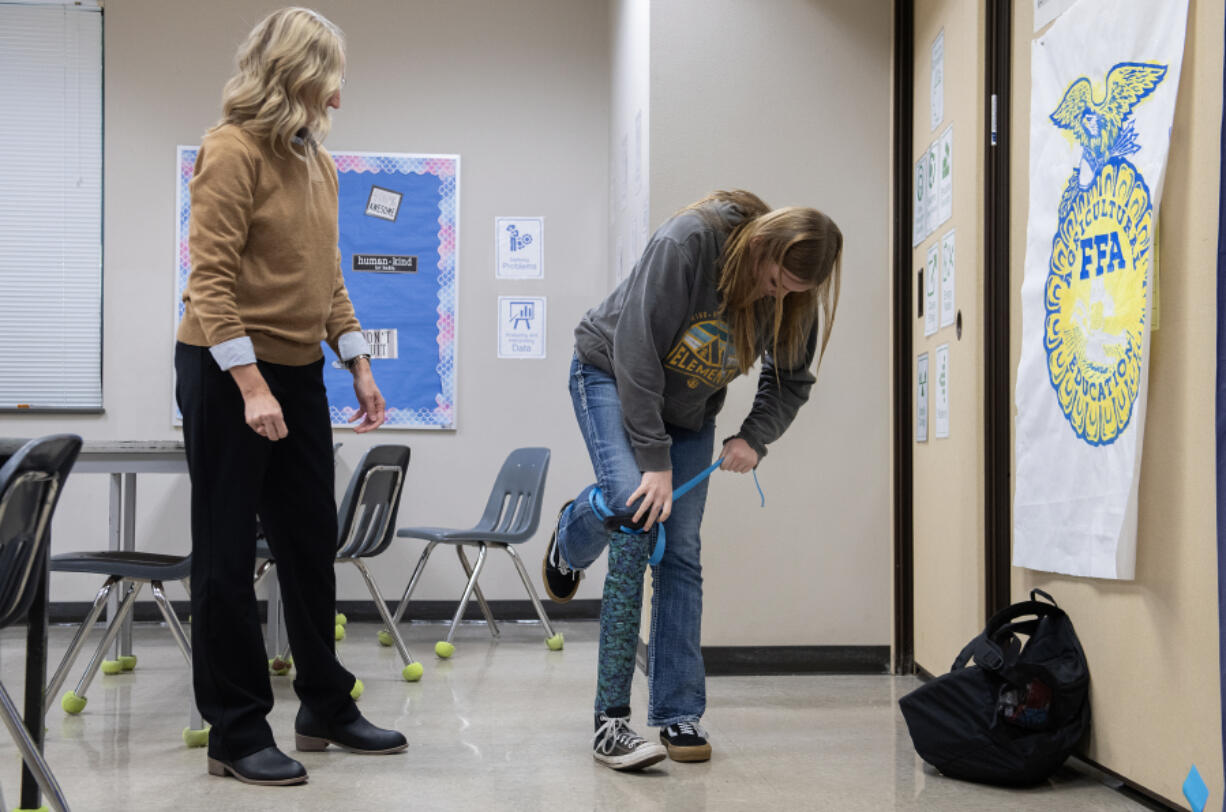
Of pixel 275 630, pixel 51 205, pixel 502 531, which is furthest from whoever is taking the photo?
pixel 51 205

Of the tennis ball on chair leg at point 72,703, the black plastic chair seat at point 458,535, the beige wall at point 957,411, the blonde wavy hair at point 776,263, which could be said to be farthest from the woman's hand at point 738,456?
the black plastic chair seat at point 458,535

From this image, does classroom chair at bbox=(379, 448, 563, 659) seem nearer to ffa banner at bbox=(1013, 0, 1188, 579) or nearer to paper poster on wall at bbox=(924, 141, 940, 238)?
paper poster on wall at bbox=(924, 141, 940, 238)

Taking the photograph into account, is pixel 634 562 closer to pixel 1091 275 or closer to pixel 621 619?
pixel 621 619

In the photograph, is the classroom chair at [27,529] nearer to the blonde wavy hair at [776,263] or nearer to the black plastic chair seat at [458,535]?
the blonde wavy hair at [776,263]

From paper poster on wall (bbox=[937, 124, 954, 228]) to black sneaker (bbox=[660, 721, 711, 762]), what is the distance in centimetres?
169

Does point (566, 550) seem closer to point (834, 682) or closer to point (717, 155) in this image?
point (834, 682)

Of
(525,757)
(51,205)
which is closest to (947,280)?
(525,757)

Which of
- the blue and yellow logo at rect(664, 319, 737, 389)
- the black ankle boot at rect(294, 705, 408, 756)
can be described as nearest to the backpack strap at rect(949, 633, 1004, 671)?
the blue and yellow logo at rect(664, 319, 737, 389)

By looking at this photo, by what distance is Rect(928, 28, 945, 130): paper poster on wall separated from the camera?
3.42 meters

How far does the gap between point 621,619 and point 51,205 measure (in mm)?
4119

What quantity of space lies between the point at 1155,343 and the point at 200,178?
73.4 inches

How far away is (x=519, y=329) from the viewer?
548 cm

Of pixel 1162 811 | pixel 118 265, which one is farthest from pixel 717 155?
pixel 118 265

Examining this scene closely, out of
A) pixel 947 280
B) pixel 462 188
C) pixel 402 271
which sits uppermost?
pixel 462 188
